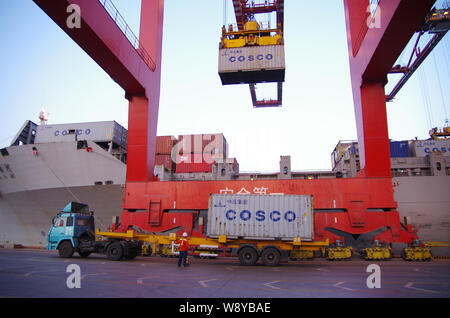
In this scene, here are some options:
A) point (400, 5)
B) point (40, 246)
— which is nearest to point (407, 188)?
point (400, 5)

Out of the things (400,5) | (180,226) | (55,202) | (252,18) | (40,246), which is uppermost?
(252,18)

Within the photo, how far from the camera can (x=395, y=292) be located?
281 inches

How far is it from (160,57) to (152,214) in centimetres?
1026

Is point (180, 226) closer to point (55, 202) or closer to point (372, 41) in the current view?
point (55, 202)

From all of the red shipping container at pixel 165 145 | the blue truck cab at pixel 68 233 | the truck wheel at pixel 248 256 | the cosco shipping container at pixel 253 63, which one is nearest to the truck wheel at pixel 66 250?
the blue truck cab at pixel 68 233

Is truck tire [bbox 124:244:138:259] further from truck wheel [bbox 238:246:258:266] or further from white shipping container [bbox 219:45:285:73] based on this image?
white shipping container [bbox 219:45:285:73]

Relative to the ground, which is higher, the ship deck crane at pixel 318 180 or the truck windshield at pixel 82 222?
the ship deck crane at pixel 318 180

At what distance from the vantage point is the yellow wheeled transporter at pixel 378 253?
48.0ft

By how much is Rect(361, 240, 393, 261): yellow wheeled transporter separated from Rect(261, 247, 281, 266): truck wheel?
17.0 ft

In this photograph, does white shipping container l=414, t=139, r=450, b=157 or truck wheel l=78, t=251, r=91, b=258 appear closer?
truck wheel l=78, t=251, r=91, b=258

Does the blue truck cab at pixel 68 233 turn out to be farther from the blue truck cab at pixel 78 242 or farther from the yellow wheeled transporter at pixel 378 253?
the yellow wheeled transporter at pixel 378 253

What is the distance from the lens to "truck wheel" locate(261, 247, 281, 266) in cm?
Answer: 1288

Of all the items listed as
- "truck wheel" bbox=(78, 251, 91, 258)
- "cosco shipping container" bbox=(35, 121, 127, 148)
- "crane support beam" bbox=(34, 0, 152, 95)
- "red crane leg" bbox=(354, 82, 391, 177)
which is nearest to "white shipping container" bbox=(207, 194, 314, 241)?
"red crane leg" bbox=(354, 82, 391, 177)

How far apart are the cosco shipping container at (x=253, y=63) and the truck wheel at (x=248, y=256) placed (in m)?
10.5
